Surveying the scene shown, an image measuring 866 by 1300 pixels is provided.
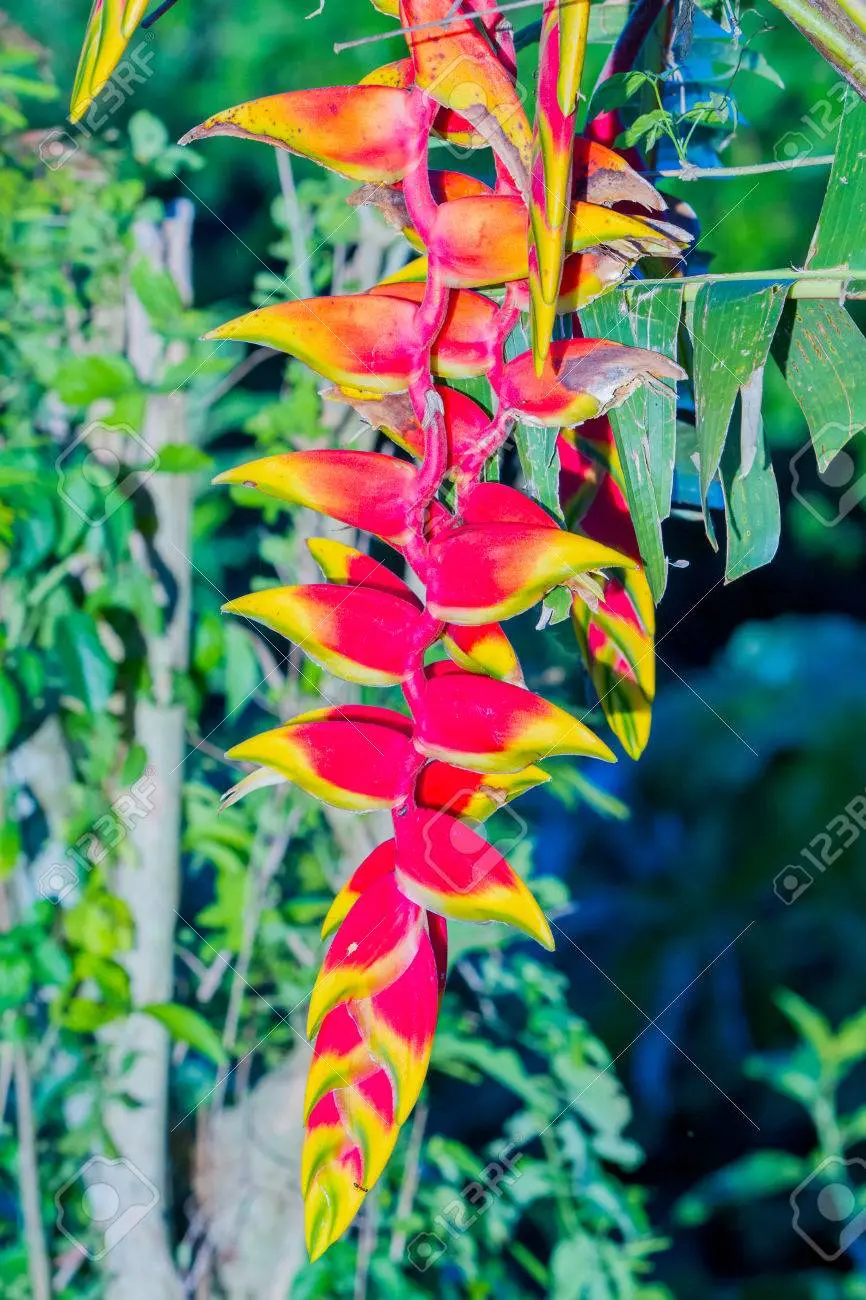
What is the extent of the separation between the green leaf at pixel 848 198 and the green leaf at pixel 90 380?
552 mm

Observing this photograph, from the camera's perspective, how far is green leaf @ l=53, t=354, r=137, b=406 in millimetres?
→ 732

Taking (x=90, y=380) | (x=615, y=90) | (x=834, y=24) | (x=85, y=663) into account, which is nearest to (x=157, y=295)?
Result: (x=90, y=380)

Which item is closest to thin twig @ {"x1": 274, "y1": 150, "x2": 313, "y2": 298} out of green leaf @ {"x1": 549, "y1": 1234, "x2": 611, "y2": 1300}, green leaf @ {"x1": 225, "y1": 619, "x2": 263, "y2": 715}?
green leaf @ {"x1": 225, "y1": 619, "x2": 263, "y2": 715}

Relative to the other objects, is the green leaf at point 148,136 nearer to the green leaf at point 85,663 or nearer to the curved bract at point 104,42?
the green leaf at point 85,663

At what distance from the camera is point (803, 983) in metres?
1.58

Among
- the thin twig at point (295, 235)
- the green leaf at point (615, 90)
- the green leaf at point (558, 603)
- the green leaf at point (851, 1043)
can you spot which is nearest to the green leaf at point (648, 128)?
the green leaf at point (615, 90)

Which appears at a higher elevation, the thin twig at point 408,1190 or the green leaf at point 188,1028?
the green leaf at point 188,1028

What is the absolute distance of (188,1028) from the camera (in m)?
0.77

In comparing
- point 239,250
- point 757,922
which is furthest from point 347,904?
point 757,922

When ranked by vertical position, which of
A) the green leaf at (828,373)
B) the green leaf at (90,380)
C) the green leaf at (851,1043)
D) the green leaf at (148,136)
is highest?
the green leaf at (148,136)

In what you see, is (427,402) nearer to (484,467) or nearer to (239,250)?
(484,467)

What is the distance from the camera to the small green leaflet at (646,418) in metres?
0.27

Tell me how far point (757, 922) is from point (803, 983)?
0.44 feet

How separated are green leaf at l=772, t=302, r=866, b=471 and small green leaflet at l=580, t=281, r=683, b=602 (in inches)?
1.2
